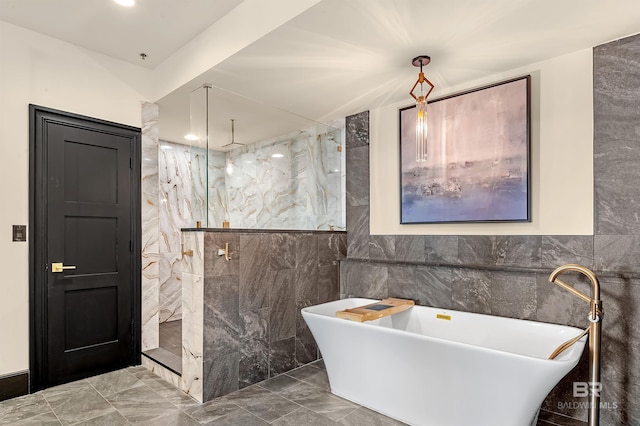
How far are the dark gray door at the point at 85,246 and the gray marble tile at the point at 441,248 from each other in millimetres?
2618

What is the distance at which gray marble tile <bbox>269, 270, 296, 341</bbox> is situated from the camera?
312 centimetres

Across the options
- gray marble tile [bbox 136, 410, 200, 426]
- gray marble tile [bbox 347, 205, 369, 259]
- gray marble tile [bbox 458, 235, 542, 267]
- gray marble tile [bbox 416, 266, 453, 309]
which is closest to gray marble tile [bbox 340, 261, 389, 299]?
gray marble tile [bbox 347, 205, 369, 259]

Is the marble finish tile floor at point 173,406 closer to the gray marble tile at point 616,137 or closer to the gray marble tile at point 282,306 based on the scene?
the gray marble tile at point 282,306

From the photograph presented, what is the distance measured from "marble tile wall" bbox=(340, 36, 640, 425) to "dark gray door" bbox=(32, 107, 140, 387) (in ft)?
8.81

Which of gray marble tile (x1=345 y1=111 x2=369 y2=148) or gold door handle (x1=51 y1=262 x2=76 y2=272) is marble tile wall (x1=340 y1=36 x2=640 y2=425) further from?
gold door handle (x1=51 y1=262 x2=76 y2=272)

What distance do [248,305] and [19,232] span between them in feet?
5.77

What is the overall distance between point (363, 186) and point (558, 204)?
5.49 ft

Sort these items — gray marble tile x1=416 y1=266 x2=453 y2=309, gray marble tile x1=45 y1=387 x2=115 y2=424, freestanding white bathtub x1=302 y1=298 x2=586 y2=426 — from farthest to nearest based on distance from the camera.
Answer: gray marble tile x1=416 y1=266 x2=453 y2=309 → gray marble tile x1=45 y1=387 x2=115 y2=424 → freestanding white bathtub x1=302 y1=298 x2=586 y2=426

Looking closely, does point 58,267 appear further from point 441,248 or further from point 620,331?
point 620,331

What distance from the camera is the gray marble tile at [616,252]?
2.26 m

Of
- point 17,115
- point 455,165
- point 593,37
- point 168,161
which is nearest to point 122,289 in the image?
point 17,115

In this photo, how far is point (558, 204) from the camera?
8.43 feet

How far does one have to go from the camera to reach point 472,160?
2.93 metres

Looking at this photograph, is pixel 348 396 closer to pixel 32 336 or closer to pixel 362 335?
pixel 362 335
